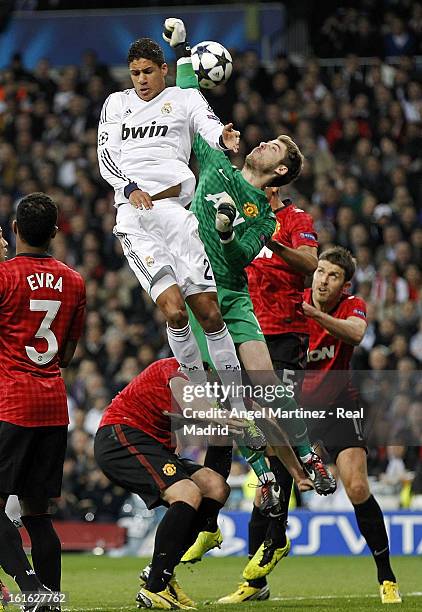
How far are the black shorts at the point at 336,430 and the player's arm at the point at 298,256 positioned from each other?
3.30ft

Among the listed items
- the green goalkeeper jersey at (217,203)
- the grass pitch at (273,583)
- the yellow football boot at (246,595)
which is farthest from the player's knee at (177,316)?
the yellow football boot at (246,595)

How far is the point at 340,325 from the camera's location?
29.1 feet

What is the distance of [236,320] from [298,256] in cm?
66

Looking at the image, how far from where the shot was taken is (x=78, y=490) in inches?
574

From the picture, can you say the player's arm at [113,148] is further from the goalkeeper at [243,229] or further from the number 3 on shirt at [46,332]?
the number 3 on shirt at [46,332]

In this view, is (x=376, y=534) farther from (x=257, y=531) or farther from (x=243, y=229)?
(x=243, y=229)

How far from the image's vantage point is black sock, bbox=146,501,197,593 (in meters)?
7.56

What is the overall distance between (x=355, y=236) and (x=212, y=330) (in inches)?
315

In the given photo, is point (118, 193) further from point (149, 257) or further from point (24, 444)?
point (24, 444)

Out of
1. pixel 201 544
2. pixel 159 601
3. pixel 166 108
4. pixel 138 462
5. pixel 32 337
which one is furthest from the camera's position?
pixel 201 544

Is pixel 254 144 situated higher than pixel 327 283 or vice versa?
pixel 254 144

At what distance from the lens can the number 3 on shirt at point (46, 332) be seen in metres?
7.18

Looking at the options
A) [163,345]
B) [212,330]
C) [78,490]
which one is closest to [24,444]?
[212,330]

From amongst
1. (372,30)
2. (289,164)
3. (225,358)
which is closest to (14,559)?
(225,358)
